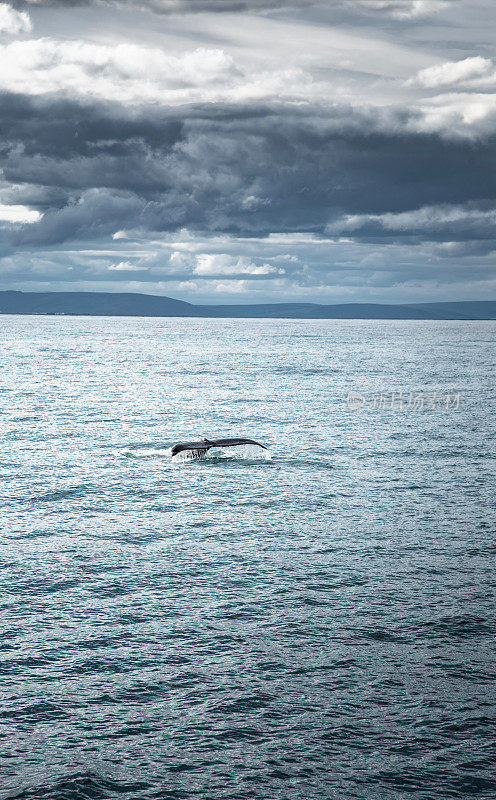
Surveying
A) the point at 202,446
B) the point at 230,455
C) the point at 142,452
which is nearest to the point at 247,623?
the point at 202,446

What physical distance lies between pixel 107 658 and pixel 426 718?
8092 millimetres

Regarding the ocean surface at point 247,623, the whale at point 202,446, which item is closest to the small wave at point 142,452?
the ocean surface at point 247,623

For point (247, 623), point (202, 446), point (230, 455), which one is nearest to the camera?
point (247, 623)

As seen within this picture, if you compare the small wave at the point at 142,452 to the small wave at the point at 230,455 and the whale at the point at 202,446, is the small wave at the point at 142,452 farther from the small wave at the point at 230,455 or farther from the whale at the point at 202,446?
the small wave at the point at 230,455

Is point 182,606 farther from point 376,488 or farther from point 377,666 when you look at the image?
point 376,488

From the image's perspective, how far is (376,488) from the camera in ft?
134

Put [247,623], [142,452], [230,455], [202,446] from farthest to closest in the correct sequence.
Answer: [142,452]
[230,455]
[202,446]
[247,623]

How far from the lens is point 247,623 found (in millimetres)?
21922

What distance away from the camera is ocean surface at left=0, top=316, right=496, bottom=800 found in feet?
49.8

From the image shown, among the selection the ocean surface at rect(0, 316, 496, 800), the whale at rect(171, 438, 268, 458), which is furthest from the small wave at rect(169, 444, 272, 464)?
the ocean surface at rect(0, 316, 496, 800)

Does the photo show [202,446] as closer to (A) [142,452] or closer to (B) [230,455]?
(B) [230,455]

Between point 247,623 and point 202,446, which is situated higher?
point 202,446

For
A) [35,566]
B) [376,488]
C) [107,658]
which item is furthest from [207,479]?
[107,658]

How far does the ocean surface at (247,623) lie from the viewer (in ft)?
49.8
